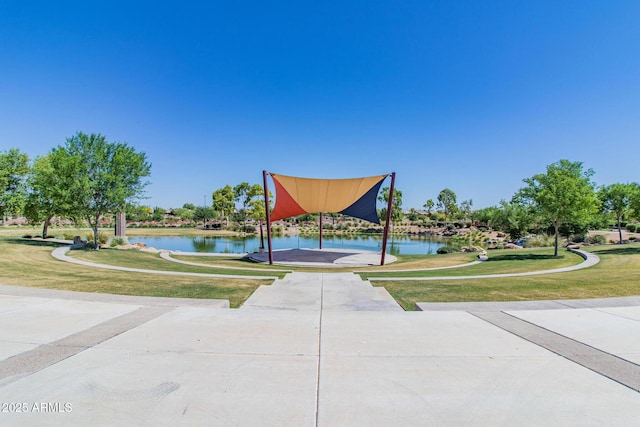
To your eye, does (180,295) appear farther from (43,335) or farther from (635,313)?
(635,313)

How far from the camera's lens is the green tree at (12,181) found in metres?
21.5

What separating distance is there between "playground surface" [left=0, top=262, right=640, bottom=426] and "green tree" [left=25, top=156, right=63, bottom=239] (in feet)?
57.9

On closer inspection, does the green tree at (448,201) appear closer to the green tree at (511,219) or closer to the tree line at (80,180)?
the green tree at (511,219)

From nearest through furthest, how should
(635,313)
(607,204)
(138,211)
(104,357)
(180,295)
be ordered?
(104,357), (635,313), (180,295), (138,211), (607,204)

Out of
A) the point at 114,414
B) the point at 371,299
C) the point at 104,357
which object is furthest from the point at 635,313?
the point at 104,357

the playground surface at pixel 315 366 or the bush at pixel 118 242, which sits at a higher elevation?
the playground surface at pixel 315 366

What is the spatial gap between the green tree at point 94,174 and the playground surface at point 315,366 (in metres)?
16.8

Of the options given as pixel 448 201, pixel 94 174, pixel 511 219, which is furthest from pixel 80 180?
pixel 448 201

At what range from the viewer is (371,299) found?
762 centimetres

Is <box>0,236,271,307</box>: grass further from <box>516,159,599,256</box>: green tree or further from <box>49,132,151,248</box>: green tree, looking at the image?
<box>516,159,599,256</box>: green tree

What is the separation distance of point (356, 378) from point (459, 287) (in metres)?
6.58

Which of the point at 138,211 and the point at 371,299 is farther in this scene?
the point at 138,211

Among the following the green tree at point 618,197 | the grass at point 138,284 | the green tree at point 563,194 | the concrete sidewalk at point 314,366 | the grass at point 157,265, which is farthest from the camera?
the green tree at point 618,197

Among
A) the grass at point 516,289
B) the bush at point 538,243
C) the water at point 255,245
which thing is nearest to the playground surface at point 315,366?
the grass at point 516,289
